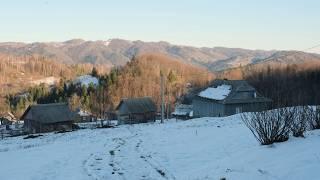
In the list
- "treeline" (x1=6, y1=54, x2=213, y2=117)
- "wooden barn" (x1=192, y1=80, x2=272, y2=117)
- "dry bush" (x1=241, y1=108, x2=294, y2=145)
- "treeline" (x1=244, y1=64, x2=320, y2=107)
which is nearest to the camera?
"dry bush" (x1=241, y1=108, x2=294, y2=145)

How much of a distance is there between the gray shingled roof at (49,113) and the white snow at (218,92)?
20.1 meters

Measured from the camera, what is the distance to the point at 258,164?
44.7 ft

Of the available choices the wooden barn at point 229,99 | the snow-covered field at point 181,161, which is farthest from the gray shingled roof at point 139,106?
the snow-covered field at point 181,161

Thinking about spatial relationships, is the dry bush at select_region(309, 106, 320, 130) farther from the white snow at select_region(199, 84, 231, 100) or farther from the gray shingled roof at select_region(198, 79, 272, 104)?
the white snow at select_region(199, 84, 231, 100)

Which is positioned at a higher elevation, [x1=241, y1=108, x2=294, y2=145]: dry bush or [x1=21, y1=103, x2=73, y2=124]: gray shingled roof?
[x1=241, y1=108, x2=294, y2=145]: dry bush

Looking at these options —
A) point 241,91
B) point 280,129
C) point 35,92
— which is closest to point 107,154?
point 280,129

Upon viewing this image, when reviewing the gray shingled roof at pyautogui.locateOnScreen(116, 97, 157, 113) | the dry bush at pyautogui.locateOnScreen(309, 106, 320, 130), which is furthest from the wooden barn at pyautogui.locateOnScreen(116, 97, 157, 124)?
the dry bush at pyautogui.locateOnScreen(309, 106, 320, 130)

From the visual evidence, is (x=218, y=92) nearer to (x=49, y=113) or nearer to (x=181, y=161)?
(x=49, y=113)

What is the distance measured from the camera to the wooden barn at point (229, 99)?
64562 mm

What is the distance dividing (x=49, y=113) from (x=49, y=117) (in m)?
0.64

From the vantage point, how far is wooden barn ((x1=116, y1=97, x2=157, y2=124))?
73.4 meters

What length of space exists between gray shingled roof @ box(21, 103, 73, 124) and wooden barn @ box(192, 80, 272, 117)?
2003 cm

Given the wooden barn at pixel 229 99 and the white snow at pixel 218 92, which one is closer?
the wooden barn at pixel 229 99

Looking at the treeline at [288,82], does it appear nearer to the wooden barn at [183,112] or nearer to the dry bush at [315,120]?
the wooden barn at [183,112]
